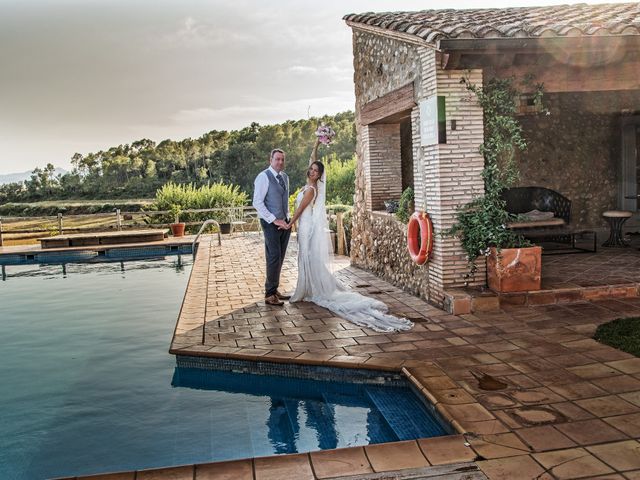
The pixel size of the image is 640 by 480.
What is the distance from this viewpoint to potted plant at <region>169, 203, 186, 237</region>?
16.9 metres

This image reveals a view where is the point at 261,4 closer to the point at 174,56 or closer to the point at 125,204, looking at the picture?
the point at 174,56

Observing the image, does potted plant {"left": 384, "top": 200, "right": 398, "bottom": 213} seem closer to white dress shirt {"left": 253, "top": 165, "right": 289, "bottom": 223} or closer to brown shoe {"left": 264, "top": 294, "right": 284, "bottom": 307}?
white dress shirt {"left": 253, "top": 165, "right": 289, "bottom": 223}

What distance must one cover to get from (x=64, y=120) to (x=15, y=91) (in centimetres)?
437

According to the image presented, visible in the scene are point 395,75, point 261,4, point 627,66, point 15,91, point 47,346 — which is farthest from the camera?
point 15,91

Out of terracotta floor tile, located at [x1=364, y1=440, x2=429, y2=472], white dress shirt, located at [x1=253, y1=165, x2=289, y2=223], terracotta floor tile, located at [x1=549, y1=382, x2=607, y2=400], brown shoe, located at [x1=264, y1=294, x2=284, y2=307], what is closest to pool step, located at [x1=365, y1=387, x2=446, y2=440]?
terracotta floor tile, located at [x1=364, y1=440, x2=429, y2=472]

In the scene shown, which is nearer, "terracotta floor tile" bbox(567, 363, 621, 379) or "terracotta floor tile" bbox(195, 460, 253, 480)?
"terracotta floor tile" bbox(195, 460, 253, 480)

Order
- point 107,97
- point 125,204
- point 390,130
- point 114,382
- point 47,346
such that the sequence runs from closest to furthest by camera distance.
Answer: point 114,382
point 47,346
point 390,130
point 107,97
point 125,204

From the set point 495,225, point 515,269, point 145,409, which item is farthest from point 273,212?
point 145,409

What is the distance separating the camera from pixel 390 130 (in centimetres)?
936

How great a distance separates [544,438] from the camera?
327 centimetres

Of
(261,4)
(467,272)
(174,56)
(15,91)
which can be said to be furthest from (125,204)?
(467,272)

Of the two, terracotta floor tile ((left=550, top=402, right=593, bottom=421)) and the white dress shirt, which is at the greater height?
the white dress shirt

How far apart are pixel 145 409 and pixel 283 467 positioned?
182 cm

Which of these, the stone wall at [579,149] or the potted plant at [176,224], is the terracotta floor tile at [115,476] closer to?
the stone wall at [579,149]
